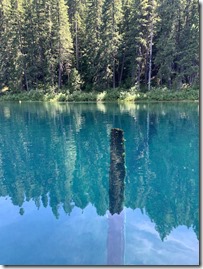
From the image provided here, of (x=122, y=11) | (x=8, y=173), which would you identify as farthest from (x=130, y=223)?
(x=122, y=11)

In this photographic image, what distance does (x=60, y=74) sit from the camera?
4112 centimetres

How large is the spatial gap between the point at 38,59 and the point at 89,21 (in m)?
9.02

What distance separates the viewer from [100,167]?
38.5 ft

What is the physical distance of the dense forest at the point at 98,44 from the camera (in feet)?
120

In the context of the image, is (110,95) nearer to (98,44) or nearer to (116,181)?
(98,44)

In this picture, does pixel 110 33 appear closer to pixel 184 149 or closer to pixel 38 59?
pixel 38 59

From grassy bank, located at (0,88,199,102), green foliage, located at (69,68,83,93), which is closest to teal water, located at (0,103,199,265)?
grassy bank, located at (0,88,199,102)

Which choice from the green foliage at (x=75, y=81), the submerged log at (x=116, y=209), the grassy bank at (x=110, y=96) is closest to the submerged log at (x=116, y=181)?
the submerged log at (x=116, y=209)

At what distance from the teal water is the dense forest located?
2157cm

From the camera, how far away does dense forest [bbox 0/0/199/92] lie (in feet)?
120

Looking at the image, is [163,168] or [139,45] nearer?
[163,168]

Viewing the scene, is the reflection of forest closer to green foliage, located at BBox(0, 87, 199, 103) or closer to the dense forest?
green foliage, located at BBox(0, 87, 199, 103)

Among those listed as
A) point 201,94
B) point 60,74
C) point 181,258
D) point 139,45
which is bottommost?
point 181,258

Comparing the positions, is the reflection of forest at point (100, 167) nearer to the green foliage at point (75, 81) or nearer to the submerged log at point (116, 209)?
the submerged log at point (116, 209)
